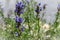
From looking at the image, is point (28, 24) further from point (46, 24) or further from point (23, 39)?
point (46, 24)

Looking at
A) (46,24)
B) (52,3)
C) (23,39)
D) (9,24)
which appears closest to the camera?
(23,39)

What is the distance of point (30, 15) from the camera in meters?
1.67

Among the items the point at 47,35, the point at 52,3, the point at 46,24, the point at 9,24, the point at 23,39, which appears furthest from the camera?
the point at 52,3

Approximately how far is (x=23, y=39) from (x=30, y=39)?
6.1 inches

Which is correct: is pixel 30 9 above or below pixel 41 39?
above

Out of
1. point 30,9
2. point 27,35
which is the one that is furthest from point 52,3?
point 27,35

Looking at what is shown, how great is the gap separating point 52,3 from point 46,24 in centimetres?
85

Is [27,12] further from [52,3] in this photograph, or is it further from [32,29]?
[52,3]

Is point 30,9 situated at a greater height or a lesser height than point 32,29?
greater

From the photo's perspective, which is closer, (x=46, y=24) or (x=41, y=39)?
(x=41, y=39)

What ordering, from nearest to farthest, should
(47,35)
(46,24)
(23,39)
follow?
1. (23,39)
2. (47,35)
3. (46,24)

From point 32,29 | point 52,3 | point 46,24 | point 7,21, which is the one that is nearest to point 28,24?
point 32,29

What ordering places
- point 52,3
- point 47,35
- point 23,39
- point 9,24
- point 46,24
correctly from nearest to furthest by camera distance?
point 23,39 < point 9,24 < point 47,35 < point 46,24 < point 52,3

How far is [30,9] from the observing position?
170 cm
